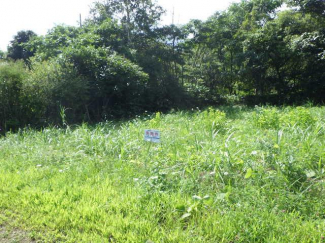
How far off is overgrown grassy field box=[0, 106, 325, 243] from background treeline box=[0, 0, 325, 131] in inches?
174

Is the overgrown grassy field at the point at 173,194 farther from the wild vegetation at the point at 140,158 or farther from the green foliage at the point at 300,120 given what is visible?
the green foliage at the point at 300,120

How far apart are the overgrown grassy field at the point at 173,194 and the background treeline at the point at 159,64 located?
4424 millimetres

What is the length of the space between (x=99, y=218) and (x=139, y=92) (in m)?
9.55

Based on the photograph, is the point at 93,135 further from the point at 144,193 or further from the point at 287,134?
the point at 287,134

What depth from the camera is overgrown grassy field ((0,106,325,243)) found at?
2250mm

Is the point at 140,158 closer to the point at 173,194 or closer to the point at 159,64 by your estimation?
the point at 173,194

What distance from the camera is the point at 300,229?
2.17 metres

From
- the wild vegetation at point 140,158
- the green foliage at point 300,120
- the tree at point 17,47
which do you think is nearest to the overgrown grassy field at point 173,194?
the wild vegetation at point 140,158

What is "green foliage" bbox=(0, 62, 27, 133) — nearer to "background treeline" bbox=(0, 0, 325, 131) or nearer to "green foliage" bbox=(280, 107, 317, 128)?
"background treeline" bbox=(0, 0, 325, 131)

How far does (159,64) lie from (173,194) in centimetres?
1121

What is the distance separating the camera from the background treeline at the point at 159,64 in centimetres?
838

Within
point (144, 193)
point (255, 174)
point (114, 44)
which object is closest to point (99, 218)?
point (144, 193)

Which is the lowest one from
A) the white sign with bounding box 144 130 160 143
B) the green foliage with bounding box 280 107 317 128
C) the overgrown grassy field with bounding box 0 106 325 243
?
the overgrown grassy field with bounding box 0 106 325 243

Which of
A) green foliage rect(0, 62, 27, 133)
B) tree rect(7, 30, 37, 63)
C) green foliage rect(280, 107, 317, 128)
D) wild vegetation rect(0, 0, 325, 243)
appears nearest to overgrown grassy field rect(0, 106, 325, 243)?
wild vegetation rect(0, 0, 325, 243)
